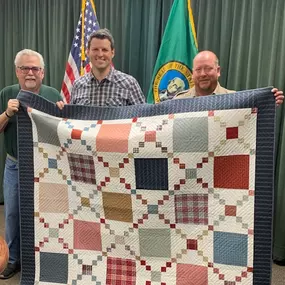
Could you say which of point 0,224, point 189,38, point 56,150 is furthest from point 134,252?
point 0,224

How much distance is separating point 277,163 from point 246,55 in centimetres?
90

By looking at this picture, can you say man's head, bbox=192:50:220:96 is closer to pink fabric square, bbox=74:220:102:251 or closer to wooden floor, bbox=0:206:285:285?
pink fabric square, bbox=74:220:102:251

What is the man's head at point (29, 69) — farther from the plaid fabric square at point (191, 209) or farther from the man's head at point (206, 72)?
the plaid fabric square at point (191, 209)

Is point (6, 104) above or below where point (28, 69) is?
below

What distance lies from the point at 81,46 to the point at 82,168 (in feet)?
6.15

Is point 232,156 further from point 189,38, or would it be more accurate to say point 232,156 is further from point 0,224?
point 0,224

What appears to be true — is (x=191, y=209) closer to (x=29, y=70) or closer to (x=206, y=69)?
(x=206, y=69)

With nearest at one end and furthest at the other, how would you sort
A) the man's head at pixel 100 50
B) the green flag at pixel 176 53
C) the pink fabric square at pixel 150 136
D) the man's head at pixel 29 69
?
the pink fabric square at pixel 150 136 → the man's head at pixel 100 50 → the man's head at pixel 29 69 → the green flag at pixel 176 53

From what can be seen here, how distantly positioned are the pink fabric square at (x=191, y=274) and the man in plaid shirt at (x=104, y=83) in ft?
3.23

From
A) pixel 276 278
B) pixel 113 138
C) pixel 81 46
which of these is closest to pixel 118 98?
pixel 113 138

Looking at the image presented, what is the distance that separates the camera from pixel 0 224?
360 cm

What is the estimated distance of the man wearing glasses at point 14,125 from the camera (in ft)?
7.31

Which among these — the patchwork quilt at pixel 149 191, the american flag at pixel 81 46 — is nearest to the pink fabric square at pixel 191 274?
the patchwork quilt at pixel 149 191

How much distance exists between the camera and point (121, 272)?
1.77 meters
